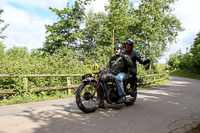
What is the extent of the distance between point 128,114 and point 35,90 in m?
4.62

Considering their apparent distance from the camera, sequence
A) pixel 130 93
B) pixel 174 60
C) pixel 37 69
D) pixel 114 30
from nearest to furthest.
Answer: pixel 130 93 → pixel 37 69 → pixel 114 30 → pixel 174 60

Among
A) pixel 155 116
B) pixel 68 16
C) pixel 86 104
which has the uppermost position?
pixel 68 16

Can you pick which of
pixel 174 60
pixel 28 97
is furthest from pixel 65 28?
pixel 174 60

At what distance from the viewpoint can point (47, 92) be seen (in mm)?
9031

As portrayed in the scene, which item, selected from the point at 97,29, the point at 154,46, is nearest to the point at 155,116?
the point at 154,46

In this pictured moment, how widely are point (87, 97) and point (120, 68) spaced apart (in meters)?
1.47

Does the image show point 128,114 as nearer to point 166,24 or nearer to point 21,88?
point 21,88

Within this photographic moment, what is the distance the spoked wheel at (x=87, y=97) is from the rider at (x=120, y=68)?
756 mm

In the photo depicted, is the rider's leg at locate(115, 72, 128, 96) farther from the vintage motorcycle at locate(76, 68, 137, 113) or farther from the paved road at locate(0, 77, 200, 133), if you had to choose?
the paved road at locate(0, 77, 200, 133)

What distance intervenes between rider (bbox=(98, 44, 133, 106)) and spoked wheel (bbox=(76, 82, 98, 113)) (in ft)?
2.48

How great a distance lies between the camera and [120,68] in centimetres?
597

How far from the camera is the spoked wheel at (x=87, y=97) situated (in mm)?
4996

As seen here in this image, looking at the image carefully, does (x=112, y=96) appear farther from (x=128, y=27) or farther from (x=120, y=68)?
(x=128, y=27)

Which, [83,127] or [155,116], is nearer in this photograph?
[83,127]
